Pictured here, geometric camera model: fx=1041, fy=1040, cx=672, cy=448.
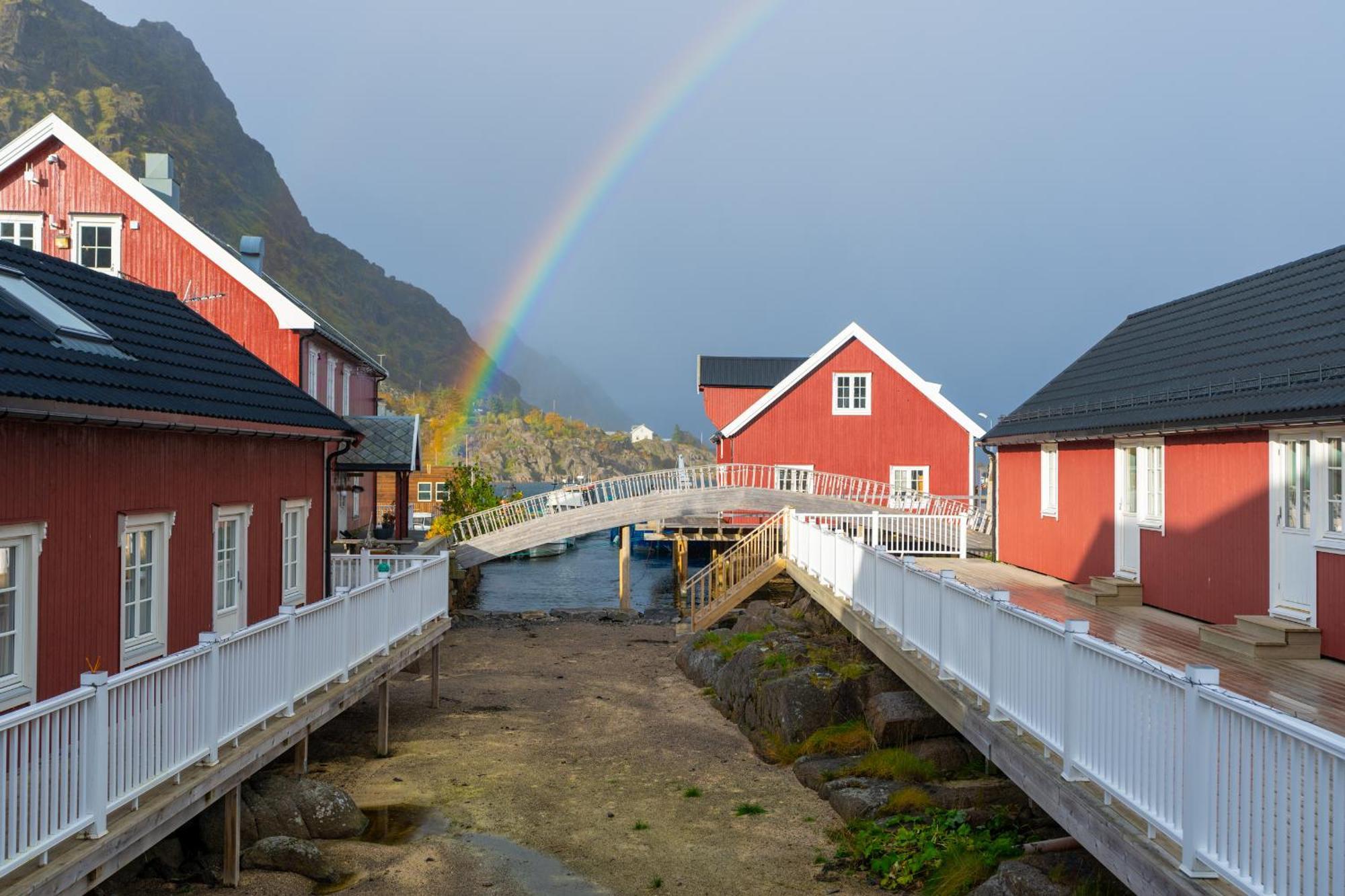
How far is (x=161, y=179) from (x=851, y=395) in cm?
2507

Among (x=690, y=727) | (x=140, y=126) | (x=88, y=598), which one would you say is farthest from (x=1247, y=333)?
(x=140, y=126)

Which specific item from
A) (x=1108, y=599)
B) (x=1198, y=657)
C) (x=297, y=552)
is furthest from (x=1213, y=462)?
(x=297, y=552)

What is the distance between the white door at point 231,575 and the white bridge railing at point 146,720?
76.5 inches

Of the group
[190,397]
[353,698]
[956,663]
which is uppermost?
[190,397]

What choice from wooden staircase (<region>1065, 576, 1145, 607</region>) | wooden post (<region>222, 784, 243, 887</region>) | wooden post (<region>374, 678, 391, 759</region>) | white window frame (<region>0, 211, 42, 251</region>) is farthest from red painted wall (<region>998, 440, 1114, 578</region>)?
white window frame (<region>0, 211, 42, 251</region>)

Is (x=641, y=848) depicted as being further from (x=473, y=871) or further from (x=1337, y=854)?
(x=1337, y=854)

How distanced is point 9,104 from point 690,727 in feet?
466

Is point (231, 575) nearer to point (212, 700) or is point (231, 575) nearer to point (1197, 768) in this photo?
point (212, 700)

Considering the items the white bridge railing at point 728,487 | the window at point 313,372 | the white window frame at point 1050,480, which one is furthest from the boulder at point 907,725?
the white bridge railing at point 728,487

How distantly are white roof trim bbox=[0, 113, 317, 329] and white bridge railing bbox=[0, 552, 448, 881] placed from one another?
12682 millimetres

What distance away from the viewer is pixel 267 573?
583 inches

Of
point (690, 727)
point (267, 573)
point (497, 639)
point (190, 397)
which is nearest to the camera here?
point (190, 397)

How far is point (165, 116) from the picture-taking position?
158 meters

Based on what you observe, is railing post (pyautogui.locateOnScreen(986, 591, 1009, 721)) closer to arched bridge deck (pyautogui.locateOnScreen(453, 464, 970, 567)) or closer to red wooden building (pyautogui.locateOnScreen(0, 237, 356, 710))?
red wooden building (pyautogui.locateOnScreen(0, 237, 356, 710))
